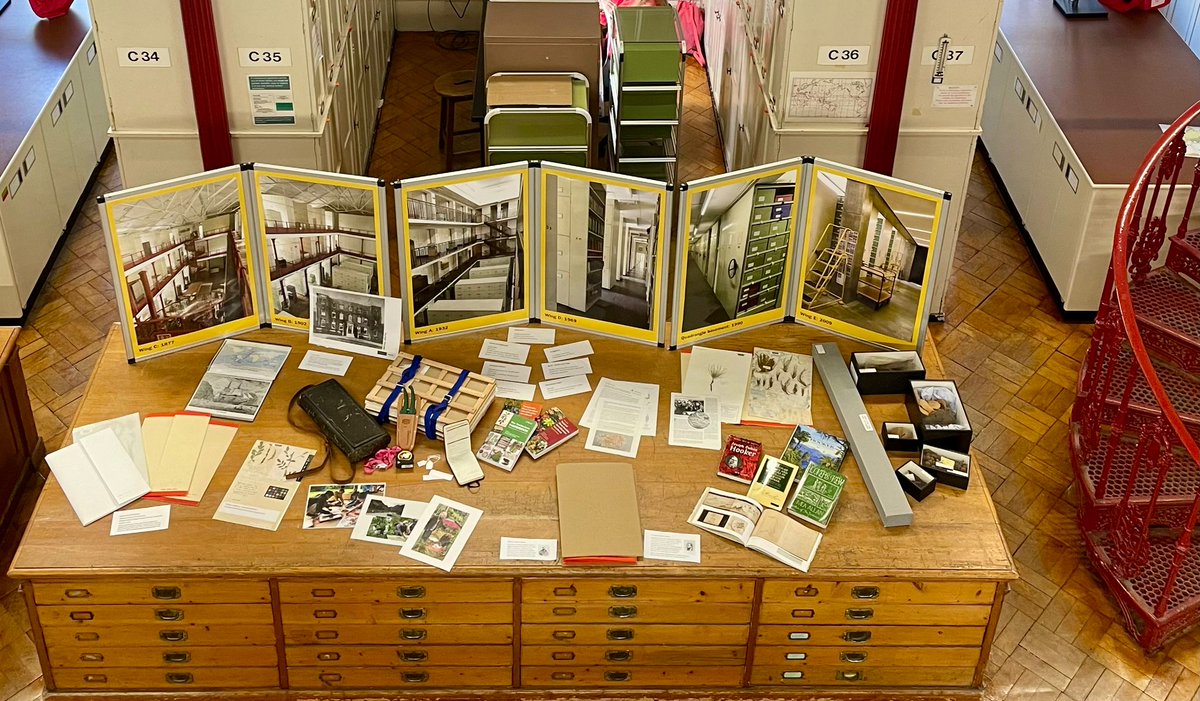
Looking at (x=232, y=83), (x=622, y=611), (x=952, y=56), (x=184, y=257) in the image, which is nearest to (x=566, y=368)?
(x=622, y=611)

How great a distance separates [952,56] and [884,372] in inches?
71.3

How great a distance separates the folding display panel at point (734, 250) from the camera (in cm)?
487

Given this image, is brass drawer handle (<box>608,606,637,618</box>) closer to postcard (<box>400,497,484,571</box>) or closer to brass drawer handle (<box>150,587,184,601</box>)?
postcard (<box>400,497,484,571</box>)

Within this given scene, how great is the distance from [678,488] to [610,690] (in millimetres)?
806

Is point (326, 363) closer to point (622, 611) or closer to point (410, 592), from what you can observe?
point (410, 592)

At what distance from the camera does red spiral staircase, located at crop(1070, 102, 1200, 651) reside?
497 centimetres

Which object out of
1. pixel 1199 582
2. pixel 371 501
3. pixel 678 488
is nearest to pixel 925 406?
pixel 678 488

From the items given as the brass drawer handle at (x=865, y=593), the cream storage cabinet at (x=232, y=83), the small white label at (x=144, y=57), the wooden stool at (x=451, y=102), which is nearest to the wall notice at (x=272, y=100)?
the cream storage cabinet at (x=232, y=83)

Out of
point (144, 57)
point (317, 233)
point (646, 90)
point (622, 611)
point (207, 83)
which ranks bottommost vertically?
point (622, 611)

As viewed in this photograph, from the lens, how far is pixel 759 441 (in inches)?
188

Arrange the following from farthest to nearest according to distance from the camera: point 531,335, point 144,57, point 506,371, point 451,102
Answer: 1. point 451,102
2. point 144,57
3. point 531,335
4. point 506,371

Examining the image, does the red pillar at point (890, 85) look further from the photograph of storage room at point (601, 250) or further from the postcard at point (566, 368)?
the postcard at point (566, 368)

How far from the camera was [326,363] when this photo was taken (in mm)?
5008

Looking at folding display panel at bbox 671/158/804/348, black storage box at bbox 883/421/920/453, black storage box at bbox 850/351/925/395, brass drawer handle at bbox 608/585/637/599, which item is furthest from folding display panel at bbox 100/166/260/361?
black storage box at bbox 883/421/920/453
